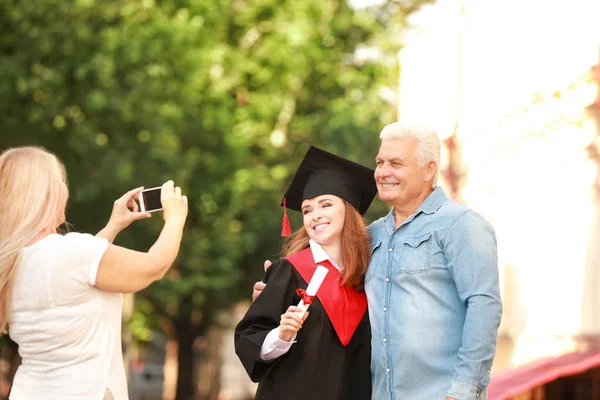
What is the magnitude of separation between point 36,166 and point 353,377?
1.77 m

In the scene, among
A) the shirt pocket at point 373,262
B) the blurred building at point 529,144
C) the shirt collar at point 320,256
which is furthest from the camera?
the blurred building at point 529,144

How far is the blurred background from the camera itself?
1046cm

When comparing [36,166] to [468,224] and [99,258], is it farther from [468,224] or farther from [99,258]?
[468,224]

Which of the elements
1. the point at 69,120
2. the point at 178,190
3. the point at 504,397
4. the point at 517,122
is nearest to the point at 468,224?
the point at 178,190

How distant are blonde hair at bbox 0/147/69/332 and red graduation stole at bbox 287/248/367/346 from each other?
1.32 m

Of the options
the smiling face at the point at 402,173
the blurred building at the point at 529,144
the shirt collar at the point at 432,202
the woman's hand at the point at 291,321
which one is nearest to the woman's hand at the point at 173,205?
the woman's hand at the point at 291,321

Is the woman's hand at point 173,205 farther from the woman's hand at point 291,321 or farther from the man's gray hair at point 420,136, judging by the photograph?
the man's gray hair at point 420,136

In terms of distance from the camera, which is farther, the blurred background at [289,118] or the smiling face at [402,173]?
the blurred background at [289,118]

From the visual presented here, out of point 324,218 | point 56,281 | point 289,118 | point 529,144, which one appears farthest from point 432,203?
point 289,118

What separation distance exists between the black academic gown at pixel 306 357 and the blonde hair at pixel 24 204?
1.15 meters

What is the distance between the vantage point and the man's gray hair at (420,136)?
5199 mm

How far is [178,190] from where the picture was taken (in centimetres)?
483

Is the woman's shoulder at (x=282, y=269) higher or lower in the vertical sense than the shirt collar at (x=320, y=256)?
lower

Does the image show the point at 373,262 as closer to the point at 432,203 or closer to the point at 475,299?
the point at 432,203
